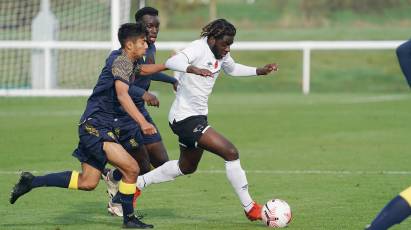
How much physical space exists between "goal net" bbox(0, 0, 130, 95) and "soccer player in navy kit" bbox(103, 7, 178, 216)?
16.5 metres

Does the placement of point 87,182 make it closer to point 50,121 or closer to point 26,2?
point 50,121

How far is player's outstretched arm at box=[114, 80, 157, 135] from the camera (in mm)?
9438

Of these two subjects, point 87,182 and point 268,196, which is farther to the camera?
point 268,196

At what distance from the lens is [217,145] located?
1028 cm

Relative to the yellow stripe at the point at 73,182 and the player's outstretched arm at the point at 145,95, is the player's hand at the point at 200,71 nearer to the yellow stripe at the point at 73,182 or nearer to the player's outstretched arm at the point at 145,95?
the player's outstretched arm at the point at 145,95

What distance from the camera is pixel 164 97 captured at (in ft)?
98.2

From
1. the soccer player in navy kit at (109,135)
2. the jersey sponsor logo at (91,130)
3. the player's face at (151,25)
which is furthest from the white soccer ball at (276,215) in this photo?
the player's face at (151,25)

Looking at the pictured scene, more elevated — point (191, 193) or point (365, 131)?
point (191, 193)

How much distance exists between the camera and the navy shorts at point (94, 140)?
32.7 feet

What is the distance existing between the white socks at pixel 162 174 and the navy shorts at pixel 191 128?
473 millimetres

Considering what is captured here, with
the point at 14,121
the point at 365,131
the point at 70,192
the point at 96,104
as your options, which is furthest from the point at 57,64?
Result: the point at 96,104

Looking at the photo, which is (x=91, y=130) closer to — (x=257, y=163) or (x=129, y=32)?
(x=129, y=32)

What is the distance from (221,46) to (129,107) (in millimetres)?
1360

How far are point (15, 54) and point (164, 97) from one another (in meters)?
5.79
